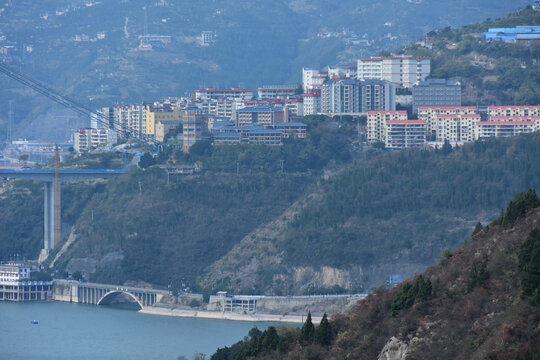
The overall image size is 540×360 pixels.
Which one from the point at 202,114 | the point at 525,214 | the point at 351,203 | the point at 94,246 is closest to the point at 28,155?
the point at 202,114

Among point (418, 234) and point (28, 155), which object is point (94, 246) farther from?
point (28, 155)

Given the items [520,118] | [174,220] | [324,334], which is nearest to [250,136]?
[174,220]

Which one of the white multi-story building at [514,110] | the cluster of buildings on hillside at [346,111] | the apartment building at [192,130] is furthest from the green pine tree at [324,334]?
the apartment building at [192,130]

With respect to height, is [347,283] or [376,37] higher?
[376,37]

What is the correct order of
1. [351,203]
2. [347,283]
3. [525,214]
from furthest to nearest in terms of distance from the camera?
[351,203] → [347,283] → [525,214]

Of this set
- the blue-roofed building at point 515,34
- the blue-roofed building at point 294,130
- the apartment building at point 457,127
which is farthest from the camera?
the blue-roofed building at point 515,34

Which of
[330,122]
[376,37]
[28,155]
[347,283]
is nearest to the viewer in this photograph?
[347,283]

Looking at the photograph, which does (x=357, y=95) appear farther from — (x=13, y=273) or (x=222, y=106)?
(x=13, y=273)

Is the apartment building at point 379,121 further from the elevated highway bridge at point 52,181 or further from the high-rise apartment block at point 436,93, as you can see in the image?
the elevated highway bridge at point 52,181
